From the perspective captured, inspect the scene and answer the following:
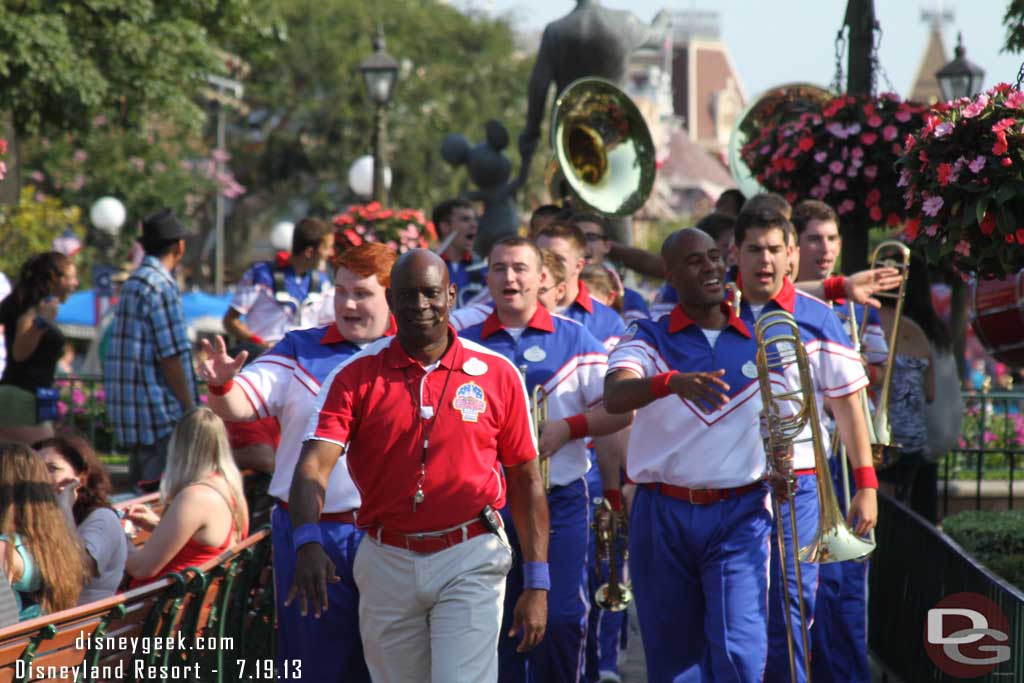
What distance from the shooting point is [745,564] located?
593 centimetres

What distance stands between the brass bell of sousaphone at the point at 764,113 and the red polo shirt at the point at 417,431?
15.3ft

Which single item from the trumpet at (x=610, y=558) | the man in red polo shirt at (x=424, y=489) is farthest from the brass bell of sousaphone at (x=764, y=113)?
the man in red polo shirt at (x=424, y=489)

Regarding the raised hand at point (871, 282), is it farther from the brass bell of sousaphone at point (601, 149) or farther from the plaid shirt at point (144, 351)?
the plaid shirt at point (144, 351)

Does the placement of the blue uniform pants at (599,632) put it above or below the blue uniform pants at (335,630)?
below

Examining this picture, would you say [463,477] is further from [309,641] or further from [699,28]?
[699,28]

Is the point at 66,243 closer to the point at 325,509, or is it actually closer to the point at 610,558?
the point at 610,558

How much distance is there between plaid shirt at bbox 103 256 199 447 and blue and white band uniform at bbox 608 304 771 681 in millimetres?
3826

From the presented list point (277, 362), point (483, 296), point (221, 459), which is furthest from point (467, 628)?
point (483, 296)

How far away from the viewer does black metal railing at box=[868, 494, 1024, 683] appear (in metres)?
5.67

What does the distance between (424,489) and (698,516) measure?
4.53ft

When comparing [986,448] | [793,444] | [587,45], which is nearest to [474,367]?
[793,444]

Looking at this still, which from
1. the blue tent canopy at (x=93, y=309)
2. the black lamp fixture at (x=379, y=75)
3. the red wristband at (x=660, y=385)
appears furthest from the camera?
the blue tent canopy at (x=93, y=309)

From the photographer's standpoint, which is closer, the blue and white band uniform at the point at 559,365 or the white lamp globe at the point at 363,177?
the blue and white band uniform at the point at 559,365

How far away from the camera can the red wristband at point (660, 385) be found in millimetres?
5582
